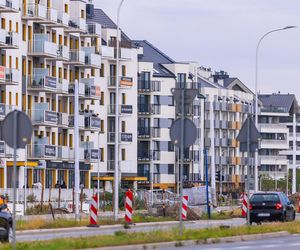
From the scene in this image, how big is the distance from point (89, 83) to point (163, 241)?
2942 inches

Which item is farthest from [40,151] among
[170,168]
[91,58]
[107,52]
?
[170,168]

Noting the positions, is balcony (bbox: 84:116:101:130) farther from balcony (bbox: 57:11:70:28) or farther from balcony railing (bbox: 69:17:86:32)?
balcony (bbox: 57:11:70:28)

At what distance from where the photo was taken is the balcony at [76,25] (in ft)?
339

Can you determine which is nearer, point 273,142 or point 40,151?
point 40,151

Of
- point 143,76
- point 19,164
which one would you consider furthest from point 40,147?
point 143,76

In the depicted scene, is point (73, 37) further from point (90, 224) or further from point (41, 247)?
point (41, 247)

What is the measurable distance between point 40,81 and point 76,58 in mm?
8081

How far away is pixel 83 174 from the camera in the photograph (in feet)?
350

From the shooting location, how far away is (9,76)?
3551 inches

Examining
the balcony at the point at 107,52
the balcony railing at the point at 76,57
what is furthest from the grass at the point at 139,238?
the balcony at the point at 107,52

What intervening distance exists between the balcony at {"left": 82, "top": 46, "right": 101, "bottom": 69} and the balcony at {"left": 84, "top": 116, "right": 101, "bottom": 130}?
397 cm

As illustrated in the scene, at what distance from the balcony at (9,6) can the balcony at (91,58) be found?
16314 mm

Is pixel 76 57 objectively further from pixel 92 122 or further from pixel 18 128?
pixel 18 128

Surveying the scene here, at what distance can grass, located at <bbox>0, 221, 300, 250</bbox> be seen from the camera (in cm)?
2927
